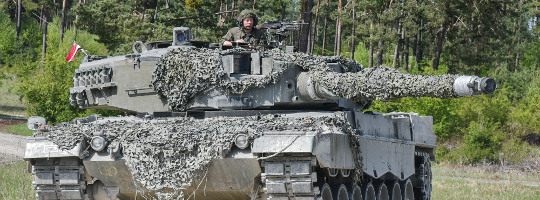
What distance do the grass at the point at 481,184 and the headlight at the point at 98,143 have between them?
31.9ft

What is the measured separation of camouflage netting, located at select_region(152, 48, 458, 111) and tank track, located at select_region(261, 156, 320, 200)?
1287 millimetres

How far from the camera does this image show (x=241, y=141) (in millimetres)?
10664

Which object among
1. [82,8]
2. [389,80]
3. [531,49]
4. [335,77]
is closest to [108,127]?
[335,77]

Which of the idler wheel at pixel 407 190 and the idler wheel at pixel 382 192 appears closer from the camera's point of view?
the idler wheel at pixel 382 192

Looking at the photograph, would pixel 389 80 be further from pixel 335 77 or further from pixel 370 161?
pixel 370 161

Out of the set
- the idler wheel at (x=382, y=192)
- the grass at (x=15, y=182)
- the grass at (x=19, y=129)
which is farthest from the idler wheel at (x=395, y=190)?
the grass at (x=19, y=129)

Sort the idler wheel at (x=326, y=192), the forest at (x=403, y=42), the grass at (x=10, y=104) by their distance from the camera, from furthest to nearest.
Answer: the grass at (x=10, y=104) < the forest at (x=403, y=42) < the idler wheel at (x=326, y=192)

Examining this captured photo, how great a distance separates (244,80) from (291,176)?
6.64 ft

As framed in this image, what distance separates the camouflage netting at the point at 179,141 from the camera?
35.4 ft

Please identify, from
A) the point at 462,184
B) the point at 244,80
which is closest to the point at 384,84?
the point at 244,80

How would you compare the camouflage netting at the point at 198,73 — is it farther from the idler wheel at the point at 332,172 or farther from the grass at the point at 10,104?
the grass at the point at 10,104

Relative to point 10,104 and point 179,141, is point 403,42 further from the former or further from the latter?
point 179,141

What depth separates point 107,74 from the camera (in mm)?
13141

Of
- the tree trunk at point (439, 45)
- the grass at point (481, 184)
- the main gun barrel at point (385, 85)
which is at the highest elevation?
the tree trunk at point (439, 45)
